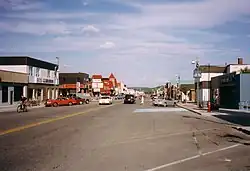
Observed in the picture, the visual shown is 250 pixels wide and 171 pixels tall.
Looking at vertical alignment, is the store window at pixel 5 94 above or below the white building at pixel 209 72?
below

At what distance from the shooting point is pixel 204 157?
37.1ft

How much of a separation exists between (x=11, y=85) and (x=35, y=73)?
1238cm

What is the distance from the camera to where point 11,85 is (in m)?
57.3

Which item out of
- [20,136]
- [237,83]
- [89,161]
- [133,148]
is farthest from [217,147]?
[237,83]

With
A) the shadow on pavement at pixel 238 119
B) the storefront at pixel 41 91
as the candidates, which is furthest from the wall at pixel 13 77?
the shadow on pavement at pixel 238 119

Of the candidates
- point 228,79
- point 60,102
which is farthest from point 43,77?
point 228,79

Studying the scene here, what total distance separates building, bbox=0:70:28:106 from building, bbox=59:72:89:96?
5082 cm

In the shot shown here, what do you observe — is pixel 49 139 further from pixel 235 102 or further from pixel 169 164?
pixel 235 102

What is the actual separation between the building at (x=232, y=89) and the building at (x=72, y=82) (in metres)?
60.4

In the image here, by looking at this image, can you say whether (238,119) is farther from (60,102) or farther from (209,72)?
(209,72)

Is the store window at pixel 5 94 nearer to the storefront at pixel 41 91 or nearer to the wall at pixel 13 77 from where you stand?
the wall at pixel 13 77

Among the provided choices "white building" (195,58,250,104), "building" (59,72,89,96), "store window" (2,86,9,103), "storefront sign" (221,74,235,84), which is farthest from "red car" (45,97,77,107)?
"building" (59,72,89,96)

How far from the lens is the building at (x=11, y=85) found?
54.0 metres

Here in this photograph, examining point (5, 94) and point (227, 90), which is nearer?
point (5, 94)
